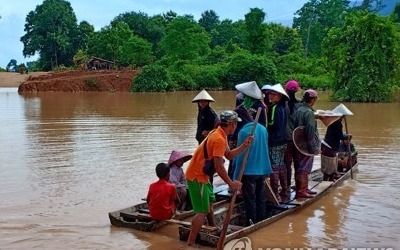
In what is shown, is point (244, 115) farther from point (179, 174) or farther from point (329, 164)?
point (329, 164)

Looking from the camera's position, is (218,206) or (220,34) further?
(220,34)

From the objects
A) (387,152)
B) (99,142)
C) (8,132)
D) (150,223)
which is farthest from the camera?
(8,132)

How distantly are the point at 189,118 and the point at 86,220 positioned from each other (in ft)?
48.5

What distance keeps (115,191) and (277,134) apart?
3.19 metres

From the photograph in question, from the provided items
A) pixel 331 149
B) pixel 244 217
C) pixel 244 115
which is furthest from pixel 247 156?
pixel 331 149

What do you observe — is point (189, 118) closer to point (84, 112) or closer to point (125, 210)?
point (84, 112)

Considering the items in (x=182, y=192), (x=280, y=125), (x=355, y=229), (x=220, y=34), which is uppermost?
(x=220, y=34)

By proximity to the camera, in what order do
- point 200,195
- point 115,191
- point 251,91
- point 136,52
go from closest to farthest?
point 200,195
point 251,91
point 115,191
point 136,52

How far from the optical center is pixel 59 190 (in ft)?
29.7

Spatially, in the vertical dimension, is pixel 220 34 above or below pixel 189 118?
above

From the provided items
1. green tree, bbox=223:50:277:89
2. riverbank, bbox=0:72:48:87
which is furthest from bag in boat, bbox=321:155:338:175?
riverbank, bbox=0:72:48:87

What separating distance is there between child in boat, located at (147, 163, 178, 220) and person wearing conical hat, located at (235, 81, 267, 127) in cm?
139

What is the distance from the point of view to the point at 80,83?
49.0 m

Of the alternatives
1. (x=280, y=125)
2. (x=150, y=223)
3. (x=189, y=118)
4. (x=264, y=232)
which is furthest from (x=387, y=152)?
(x=189, y=118)
